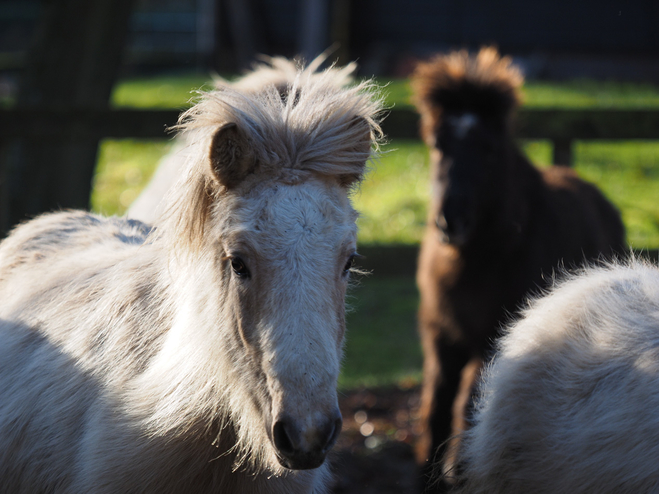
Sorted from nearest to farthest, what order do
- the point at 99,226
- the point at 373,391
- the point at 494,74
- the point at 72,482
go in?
1. the point at 72,482
2. the point at 99,226
3. the point at 494,74
4. the point at 373,391

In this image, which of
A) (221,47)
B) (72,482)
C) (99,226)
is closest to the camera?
(72,482)

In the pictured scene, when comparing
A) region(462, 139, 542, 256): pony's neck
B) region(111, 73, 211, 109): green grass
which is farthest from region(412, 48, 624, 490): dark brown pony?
region(111, 73, 211, 109): green grass

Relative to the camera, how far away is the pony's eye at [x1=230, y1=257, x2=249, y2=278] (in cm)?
199

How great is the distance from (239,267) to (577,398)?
1.10m

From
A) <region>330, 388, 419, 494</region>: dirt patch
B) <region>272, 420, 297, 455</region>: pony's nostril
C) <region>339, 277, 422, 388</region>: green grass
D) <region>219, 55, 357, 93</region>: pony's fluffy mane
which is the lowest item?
<region>339, 277, 422, 388</region>: green grass

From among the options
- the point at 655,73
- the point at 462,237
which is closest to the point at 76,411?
the point at 462,237

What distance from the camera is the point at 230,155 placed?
2.07m

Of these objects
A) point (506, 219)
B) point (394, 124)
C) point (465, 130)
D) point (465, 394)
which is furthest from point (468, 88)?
point (465, 394)

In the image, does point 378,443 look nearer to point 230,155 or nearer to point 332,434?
point 332,434

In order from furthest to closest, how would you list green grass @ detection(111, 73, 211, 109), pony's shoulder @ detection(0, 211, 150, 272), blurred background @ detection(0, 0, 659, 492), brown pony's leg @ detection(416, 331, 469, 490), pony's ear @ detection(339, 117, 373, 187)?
green grass @ detection(111, 73, 211, 109) < blurred background @ detection(0, 0, 659, 492) < brown pony's leg @ detection(416, 331, 469, 490) < pony's shoulder @ detection(0, 211, 150, 272) < pony's ear @ detection(339, 117, 373, 187)

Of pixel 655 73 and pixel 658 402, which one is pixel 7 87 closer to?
pixel 655 73

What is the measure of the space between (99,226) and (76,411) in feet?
3.55

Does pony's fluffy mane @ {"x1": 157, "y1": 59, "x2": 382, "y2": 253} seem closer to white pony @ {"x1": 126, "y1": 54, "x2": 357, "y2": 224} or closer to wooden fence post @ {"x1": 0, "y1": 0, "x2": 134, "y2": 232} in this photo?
white pony @ {"x1": 126, "y1": 54, "x2": 357, "y2": 224}

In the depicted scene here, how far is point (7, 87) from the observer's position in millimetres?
13680
